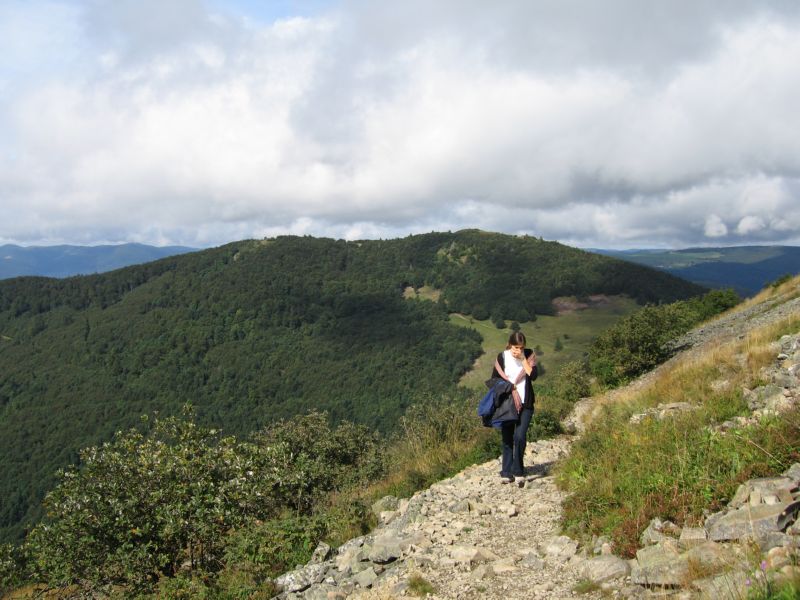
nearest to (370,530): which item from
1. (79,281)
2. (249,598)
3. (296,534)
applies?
(296,534)

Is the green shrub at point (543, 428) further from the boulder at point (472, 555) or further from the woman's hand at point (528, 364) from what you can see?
the boulder at point (472, 555)

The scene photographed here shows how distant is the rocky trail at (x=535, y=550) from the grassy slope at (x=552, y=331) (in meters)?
100

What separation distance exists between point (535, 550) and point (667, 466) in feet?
5.77

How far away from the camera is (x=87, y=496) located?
10.1m

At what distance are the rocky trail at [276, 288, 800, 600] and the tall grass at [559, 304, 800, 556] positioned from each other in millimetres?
226

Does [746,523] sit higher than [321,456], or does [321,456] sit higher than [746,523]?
[746,523]

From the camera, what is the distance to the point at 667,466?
5.46m

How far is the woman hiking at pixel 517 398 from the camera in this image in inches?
300

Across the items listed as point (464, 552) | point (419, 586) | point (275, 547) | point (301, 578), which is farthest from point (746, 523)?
point (275, 547)

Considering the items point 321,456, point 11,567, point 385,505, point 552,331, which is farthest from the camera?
point 552,331

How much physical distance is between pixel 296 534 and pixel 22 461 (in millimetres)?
129893

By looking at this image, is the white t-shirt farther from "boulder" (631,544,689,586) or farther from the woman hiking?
"boulder" (631,544,689,586)

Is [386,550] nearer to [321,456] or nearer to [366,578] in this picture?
[366,578]

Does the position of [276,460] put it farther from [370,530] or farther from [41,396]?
[41,396]
